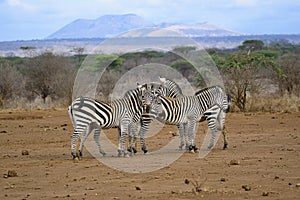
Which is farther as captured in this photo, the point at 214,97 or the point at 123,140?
the point at 214,97

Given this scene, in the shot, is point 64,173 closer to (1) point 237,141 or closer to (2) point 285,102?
(1) point 237,141

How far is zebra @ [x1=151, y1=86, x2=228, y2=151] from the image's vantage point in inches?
543

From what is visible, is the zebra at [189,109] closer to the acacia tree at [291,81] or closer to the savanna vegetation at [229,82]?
the savanna vegetation at [229,82]

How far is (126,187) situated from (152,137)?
273 inches

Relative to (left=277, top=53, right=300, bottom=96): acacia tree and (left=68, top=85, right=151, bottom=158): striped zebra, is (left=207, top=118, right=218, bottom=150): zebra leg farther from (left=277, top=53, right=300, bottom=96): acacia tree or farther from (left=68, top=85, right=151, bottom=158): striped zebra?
(left=277, top=53, right=300, bottom=96): acacia tree

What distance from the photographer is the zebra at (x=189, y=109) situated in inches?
543

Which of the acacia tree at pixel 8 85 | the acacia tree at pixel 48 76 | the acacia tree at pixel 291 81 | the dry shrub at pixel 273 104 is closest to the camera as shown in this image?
the dry shrub at pixel 273 104

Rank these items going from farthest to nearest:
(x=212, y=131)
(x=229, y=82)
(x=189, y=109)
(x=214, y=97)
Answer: (x=229, y=82), (x=214, y=97), (x=212, y=131), (x=189, y=109)

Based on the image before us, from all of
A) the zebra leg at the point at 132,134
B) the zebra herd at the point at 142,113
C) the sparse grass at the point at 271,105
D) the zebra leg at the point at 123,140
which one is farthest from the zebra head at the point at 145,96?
the sparse grass at the point at 271,105

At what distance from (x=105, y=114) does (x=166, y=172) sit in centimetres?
249

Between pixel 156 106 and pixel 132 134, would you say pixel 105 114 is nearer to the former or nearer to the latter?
pixel 132 134

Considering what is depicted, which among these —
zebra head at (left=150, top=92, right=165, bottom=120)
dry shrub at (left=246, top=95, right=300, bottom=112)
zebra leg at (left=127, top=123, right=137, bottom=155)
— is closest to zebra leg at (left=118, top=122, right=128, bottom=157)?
zebra leg at (left=127, top=123, right=137, bottom=155)

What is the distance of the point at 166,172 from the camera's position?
11.0m

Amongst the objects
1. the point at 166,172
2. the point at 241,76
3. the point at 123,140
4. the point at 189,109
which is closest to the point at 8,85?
the point at 241,76
